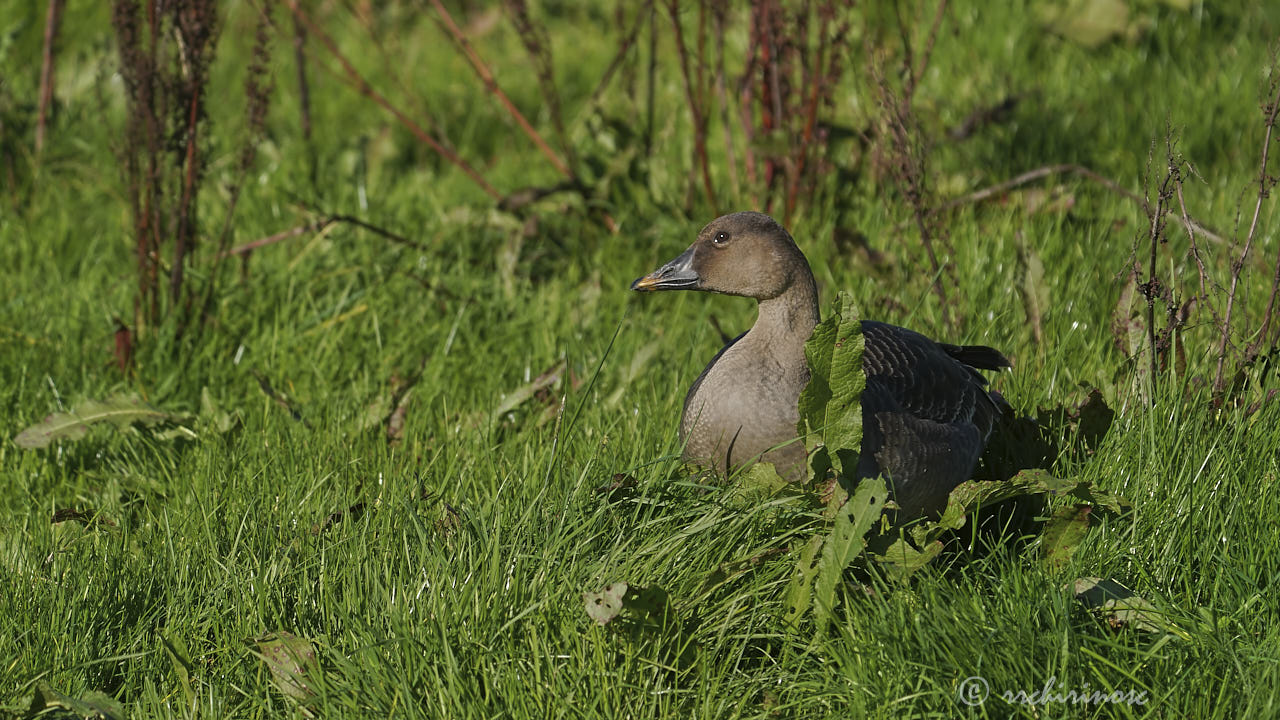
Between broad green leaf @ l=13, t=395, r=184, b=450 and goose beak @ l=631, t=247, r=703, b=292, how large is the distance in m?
1.56

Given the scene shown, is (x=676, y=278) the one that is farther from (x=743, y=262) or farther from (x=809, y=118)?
(x=809, y=118)

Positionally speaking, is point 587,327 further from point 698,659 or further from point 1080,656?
point 1080,656

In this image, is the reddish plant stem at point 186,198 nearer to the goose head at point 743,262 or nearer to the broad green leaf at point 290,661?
the goose head at point 743,262

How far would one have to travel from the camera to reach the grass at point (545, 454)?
2.82m

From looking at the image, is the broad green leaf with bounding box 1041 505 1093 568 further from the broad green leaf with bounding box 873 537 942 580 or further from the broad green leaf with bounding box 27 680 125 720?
the broad green leaf with bounding box 27 680 125 720

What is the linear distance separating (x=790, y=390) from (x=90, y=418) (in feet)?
7.16

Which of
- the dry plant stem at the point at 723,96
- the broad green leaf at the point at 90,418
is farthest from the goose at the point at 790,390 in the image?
the dry plant stem at the point at 723,96

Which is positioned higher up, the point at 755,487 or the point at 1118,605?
the point at 755,487

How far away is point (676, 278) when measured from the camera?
3586mm

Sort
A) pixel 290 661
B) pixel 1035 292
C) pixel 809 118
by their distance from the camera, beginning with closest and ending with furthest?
pixel 290 661 → pixel 1035 292 → pixel 809 118

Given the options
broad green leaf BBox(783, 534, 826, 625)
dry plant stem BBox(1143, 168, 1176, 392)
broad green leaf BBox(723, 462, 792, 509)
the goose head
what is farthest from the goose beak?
dry plant stem BBox(1143, 168, 1176, 392)

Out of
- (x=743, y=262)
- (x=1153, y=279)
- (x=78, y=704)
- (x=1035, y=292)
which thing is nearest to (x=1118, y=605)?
(x=1153, y=279)

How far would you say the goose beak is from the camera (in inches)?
141

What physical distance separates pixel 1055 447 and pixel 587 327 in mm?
1838
